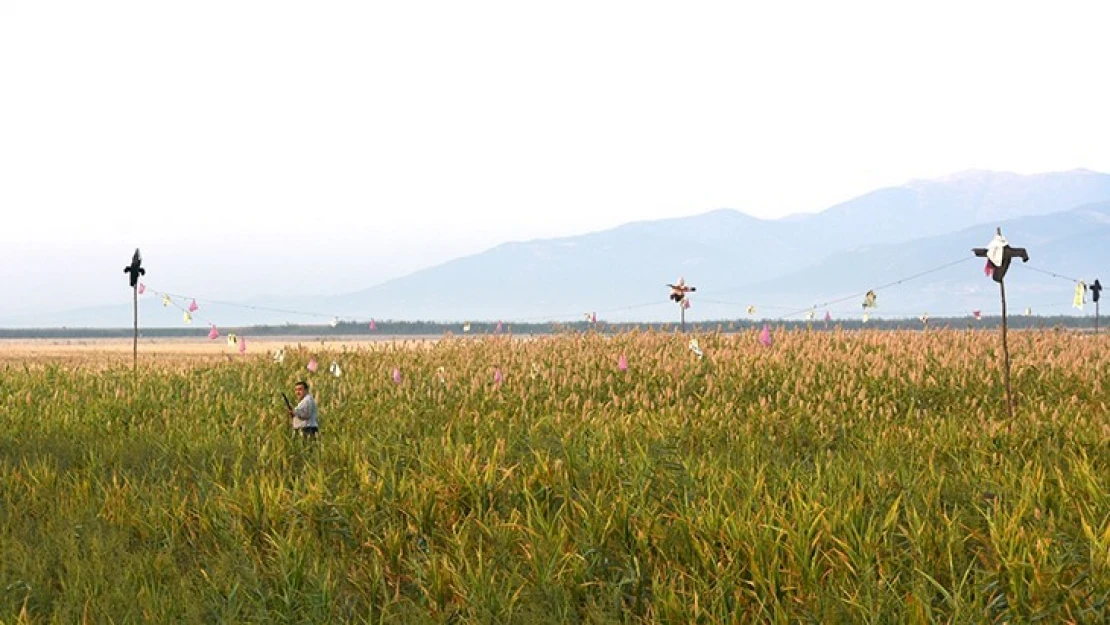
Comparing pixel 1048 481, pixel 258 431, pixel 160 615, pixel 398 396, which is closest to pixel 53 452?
pixel 258 431

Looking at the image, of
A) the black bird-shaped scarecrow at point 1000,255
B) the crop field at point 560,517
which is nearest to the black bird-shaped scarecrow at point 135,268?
the crop field at point 560,517

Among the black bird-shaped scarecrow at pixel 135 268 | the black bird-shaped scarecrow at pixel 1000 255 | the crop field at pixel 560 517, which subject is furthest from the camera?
the black bird-shaped scarecrow at pixel 135 268

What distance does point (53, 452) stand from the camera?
13.6 m

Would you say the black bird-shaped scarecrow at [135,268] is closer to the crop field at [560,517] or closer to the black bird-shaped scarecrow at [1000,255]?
the crop field at [560,517]

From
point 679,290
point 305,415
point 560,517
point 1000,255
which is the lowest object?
point 560,517

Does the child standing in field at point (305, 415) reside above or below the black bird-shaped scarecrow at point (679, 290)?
below

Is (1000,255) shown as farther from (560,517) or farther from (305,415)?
(305,415)

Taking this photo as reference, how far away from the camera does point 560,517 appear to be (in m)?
8.60

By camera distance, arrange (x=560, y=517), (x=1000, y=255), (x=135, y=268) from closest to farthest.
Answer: (x=560, y=517)
(x=1000, y=255)
(x=135, y=268)

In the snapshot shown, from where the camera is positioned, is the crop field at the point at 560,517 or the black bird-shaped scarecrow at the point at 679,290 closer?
the crop field at the point at 560,517

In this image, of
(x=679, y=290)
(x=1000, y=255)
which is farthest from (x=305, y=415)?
(x=679, y=290)

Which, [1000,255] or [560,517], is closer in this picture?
[560,517]

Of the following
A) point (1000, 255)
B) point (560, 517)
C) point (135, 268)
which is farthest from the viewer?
point (135, 268)

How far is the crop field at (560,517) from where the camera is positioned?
711cm
